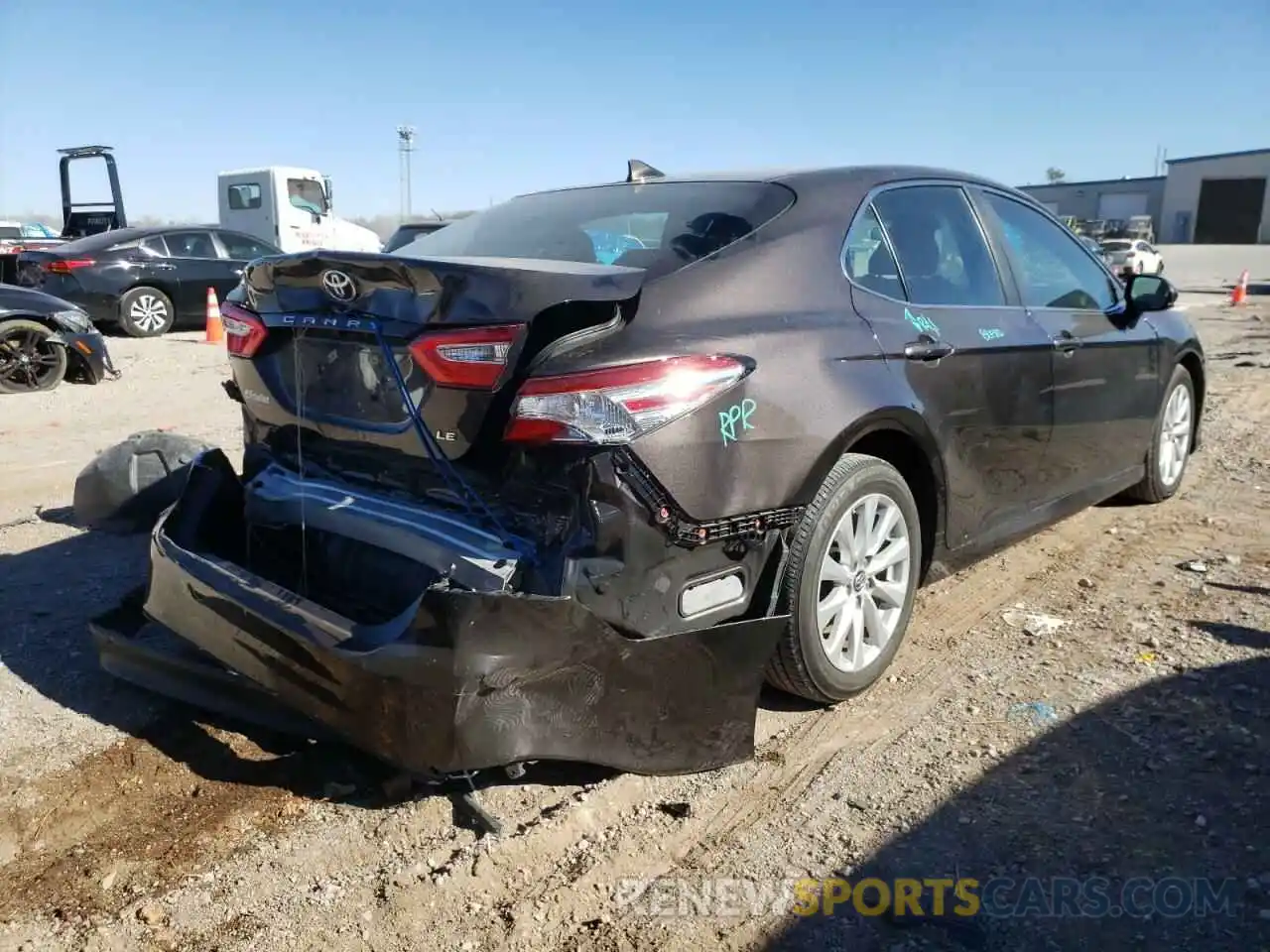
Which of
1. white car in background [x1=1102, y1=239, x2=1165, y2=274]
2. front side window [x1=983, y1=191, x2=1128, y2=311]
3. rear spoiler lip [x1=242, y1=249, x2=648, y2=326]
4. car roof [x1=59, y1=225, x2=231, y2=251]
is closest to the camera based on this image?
rear spoiler lip [x1=242, y1=249, x2=648, y2=326]

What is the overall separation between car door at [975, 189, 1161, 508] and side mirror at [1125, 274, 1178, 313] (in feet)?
0.19

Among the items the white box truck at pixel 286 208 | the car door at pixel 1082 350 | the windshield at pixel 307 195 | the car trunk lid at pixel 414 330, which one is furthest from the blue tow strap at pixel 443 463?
the windshield at pixel 307 195

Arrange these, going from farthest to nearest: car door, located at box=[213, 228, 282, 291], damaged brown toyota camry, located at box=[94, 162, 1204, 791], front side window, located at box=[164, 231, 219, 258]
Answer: car door, located at box=[213, 228, 282, 291]
front side window, located at box=[164, 231, 219, 258]
damaged brown toyota camry, located at box=[94, 162, 1204, 791]

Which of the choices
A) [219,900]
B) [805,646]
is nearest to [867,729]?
[805,646]

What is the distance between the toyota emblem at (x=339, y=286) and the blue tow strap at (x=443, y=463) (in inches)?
5.2

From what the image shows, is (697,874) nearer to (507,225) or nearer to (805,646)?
(805,646)

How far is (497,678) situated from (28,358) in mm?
8316

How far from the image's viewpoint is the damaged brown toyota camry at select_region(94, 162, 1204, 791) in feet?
7.86

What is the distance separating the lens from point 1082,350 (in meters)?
4.19

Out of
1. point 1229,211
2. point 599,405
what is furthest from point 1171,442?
point 1229,211

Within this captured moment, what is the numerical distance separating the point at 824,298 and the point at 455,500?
124 cm

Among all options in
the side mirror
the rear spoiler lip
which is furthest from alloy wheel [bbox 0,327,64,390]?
the side mirror

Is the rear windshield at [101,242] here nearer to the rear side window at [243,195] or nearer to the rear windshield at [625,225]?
the rear side window at [243,195]

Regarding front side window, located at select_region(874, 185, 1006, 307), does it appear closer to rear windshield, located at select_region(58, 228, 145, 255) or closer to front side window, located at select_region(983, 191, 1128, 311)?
front side window, located at select_region(983, 191, 1128, 311)
